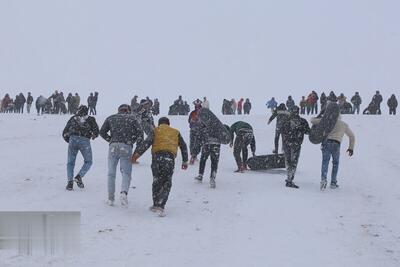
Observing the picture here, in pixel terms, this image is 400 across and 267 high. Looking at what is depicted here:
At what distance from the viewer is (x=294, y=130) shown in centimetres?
1247

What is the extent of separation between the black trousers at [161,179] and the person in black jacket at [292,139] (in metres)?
3.71

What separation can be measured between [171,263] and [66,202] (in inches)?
154

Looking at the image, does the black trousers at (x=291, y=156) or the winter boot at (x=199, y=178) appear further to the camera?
the winter boot at (x=199, y=178)

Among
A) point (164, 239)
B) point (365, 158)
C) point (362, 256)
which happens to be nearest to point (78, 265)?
point (164, 239)

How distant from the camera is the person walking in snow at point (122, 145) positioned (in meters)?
9.92

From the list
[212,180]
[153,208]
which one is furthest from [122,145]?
[212,180]

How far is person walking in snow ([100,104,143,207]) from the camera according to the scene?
992 cm

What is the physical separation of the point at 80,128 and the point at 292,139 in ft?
15.3

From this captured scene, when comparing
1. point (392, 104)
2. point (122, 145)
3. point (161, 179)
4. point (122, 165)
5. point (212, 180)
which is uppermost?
point (392, 104)

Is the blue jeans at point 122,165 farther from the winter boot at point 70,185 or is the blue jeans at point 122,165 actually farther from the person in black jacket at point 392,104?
the person in black jacket at point 392,104

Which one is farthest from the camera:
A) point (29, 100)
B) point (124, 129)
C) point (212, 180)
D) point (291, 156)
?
point (29, 100)

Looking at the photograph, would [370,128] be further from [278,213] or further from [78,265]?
[78,265]

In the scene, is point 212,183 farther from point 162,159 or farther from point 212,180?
point 162,159

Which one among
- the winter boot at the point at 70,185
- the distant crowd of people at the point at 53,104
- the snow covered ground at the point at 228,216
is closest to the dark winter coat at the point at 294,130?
the snow covered ground at the point at 228,216
